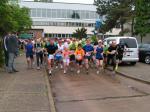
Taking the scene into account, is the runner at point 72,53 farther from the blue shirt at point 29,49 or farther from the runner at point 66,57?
the blue shirt at point 29,49

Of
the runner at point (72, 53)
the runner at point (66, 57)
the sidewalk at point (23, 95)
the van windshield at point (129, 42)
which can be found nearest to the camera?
the sidewalk at point (23, 95)

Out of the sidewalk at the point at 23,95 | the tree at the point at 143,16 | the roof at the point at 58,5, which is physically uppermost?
the roof at the point at 58,5

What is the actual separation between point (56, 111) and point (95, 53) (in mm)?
12666

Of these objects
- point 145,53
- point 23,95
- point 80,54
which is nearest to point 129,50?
point 145,53

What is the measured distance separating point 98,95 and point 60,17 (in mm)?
101568

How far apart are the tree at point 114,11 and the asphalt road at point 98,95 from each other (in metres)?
43.3

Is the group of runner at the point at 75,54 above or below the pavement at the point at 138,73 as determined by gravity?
above

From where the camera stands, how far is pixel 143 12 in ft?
157

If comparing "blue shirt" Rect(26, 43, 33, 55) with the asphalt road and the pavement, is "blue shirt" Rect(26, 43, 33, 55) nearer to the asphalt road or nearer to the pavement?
the pavement

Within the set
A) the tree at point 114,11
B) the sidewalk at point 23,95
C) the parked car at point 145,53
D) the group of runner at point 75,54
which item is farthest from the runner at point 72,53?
the tree at point 114,11

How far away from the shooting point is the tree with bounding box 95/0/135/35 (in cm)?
6362

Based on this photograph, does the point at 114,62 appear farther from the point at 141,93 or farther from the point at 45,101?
the point at 45,101

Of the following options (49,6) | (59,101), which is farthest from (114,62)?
(49,6)

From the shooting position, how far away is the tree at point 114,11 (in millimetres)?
63625
